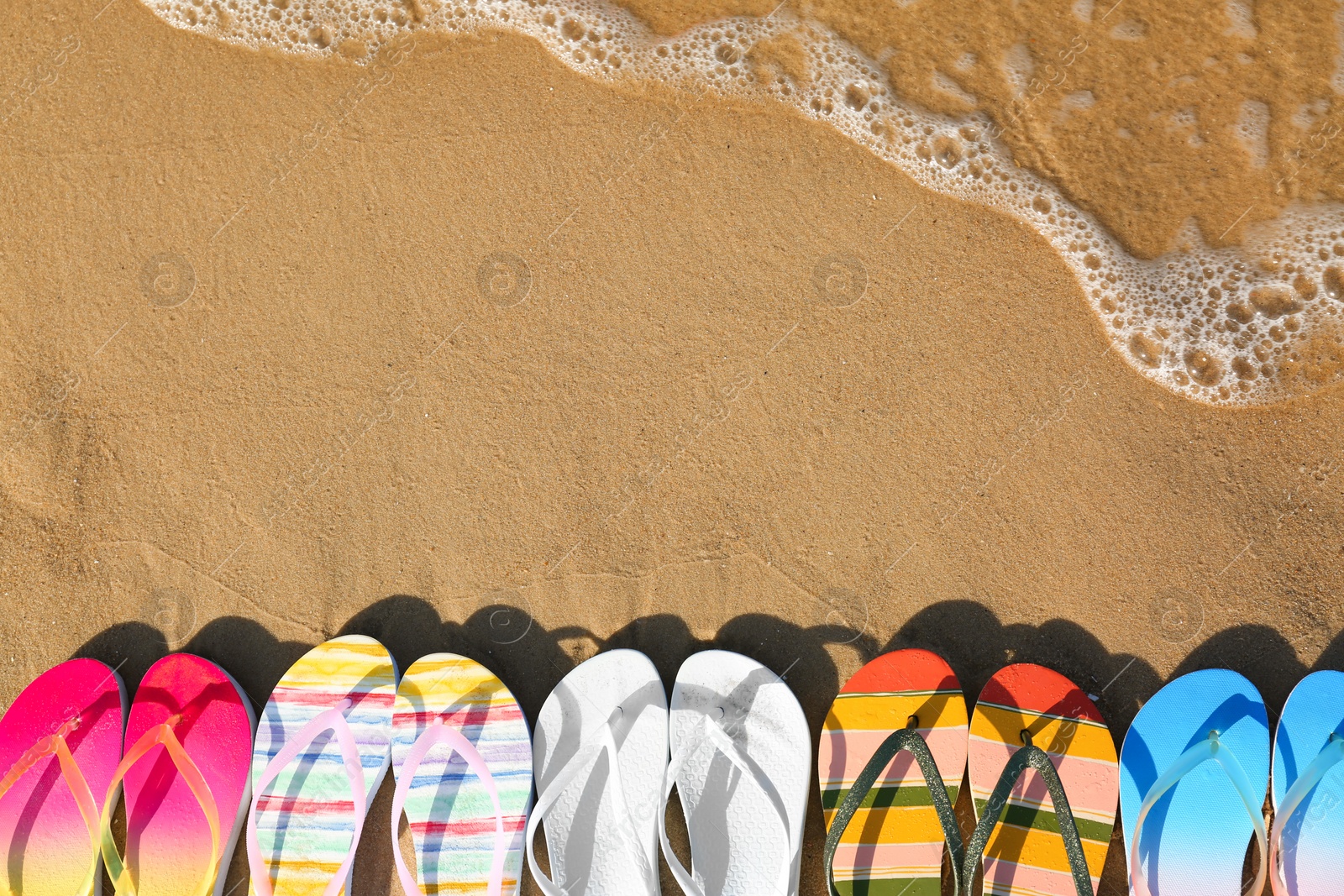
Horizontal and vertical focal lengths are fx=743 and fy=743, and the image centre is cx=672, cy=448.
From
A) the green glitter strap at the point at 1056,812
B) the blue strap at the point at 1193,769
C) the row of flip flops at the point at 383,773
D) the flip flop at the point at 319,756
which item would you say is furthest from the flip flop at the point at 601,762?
the blue strap at the point at 1193,769

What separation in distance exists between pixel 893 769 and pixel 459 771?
1.42m

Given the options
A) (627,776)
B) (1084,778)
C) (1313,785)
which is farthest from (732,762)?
(1313,785)

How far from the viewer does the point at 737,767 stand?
8.00 ft

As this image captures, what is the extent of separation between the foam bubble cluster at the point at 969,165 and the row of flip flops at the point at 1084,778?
1049 millimetres

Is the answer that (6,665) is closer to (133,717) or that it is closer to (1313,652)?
(133,717)

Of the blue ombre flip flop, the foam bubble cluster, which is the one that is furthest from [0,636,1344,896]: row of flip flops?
the foam bubble cluster

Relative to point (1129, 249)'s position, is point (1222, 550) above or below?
below

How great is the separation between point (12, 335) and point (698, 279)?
2.43m

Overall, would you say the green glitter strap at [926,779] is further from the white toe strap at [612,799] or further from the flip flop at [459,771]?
the flip flop at [459,771]

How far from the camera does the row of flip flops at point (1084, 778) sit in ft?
7.56

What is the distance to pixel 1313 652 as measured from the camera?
237 cm

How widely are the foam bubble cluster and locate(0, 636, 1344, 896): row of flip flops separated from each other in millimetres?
1060

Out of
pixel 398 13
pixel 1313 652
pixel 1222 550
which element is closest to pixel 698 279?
pixel 398 13

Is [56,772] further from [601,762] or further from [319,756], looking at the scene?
Answer: [601,762]
